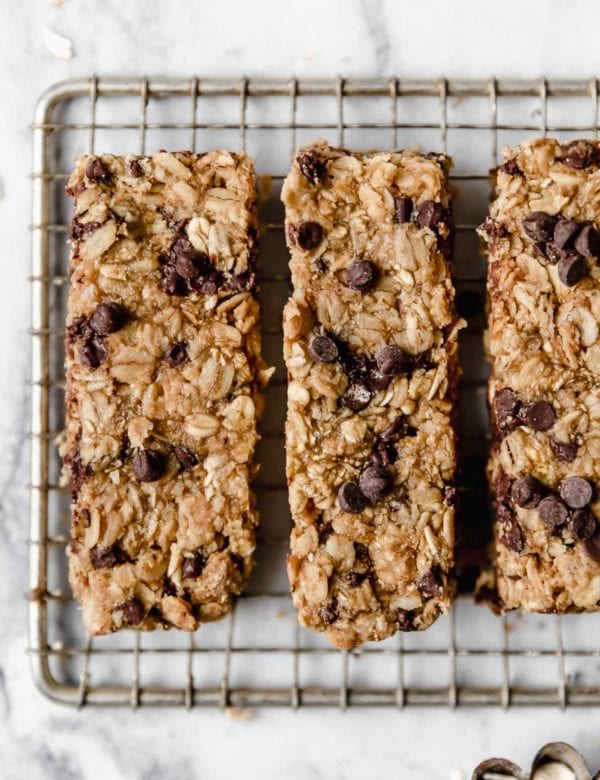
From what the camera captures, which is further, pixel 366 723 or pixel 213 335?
pixel 366 723

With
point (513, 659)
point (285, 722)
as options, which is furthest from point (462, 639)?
point (285, 722)

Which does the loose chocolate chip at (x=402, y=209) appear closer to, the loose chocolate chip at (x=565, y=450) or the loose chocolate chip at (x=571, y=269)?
the loose chocolate chip at (x=571, y=269)

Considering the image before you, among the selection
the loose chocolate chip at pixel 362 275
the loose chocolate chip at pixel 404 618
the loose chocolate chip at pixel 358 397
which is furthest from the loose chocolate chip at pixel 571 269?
the loose chocolate chip at pixel 404 618

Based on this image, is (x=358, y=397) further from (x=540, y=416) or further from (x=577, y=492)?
(x=577, y=492)

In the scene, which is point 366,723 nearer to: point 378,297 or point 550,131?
point 378,297

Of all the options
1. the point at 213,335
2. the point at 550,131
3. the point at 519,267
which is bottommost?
the point at 213,335

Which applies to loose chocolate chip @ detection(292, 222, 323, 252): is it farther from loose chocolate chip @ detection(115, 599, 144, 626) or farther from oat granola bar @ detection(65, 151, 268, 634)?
loose chocolate chip @ detection(115, 599, 144, 626)

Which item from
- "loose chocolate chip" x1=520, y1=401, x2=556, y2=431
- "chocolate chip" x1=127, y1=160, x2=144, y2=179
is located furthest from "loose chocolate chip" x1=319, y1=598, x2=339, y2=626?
"chocolate chip" x1=127, y1=160, x2=144, y2=179
